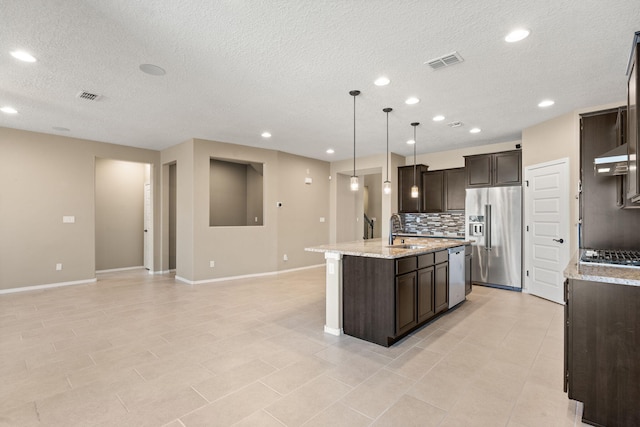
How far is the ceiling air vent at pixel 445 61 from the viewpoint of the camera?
286cm

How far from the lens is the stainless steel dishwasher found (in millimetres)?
4167

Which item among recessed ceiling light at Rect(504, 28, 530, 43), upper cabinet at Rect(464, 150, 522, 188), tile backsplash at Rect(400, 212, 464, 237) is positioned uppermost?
recessed ceiling light at Rect(504, 28, 530, 43)

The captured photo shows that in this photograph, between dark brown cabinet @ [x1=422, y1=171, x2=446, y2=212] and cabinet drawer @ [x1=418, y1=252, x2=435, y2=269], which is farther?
dark brown cabinet @ [x1=422, y1=171, x2=446, y2=212]

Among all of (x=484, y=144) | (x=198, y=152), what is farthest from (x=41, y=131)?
(x=484, y=144)

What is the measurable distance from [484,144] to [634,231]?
12.8 ft

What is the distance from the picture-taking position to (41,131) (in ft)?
18.0

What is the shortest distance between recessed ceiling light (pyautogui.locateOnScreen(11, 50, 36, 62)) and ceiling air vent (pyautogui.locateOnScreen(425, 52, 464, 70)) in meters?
3.71

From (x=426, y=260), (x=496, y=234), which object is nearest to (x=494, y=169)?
(x=496, y=234)

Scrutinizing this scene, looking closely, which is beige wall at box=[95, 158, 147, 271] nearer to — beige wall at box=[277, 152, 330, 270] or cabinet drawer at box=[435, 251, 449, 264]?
beige wall at box=[277, 152, 330, 270]

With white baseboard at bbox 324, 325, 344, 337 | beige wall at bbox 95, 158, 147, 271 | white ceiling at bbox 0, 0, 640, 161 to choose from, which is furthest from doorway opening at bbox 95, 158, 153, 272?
white baseboard at bbox 324, 325, 344, 337

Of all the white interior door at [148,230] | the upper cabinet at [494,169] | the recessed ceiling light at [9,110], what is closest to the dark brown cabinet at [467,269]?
the upper cabinet at [494,169]

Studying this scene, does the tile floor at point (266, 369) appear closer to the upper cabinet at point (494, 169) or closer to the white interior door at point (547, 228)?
the white interior door at point (547, 228)

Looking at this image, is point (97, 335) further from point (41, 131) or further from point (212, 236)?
point (41, 131)

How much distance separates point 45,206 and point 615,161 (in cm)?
794
